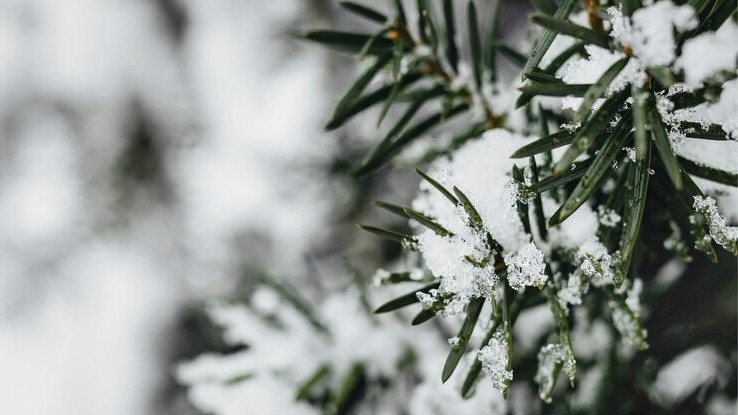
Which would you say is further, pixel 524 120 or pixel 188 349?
pixel 188 349

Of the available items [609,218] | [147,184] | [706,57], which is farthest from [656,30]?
[147,184]

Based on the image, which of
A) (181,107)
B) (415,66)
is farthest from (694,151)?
(181,107)

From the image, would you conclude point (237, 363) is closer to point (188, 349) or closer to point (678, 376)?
point (678, 376)

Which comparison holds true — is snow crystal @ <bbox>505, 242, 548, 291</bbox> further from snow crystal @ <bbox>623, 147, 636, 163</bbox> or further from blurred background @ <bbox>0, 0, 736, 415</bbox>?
blurred background @ <bbox>0, 0, 736, 415</bbox>

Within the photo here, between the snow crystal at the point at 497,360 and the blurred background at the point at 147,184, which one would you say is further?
the blurred background at the point at 147,184

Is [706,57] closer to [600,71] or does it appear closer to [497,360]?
[600,71]

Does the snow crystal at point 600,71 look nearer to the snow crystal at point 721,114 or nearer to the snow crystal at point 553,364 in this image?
the snow crystal at point 721,114

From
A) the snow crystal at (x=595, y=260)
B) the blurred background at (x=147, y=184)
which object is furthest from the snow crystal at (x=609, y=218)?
the blurred background at (x=147, y=184)
